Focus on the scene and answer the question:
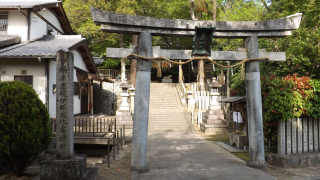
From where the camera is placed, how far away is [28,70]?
37.9 feet

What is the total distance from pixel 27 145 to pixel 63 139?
3.08ft

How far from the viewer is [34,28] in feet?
45.1

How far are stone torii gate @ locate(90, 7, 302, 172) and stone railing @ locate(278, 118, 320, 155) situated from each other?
1095mm

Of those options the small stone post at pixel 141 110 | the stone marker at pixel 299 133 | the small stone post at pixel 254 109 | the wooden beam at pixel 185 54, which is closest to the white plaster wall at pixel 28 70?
the wooden beam at pixel 185 54

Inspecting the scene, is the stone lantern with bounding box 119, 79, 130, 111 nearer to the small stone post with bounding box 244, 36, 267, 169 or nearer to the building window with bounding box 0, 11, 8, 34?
the building window with bounding box 0, 11, 8, 34

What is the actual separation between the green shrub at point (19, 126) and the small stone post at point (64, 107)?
71 cm

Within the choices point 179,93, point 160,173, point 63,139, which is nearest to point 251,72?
point 160,173

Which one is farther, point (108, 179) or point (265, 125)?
point (265, 125)

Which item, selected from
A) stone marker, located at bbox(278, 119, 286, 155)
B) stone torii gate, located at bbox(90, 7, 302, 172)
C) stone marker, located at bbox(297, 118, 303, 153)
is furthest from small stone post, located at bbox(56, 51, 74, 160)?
stone marker, located at bbox(297, 118, 303, 153)

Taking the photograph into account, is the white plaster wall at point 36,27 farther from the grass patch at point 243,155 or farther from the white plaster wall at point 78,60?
the grass patch at point 243,155

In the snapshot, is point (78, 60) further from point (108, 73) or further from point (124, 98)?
point (108, 73)

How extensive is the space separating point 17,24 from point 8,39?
182 centimetres

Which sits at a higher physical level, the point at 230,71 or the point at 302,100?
the point at 230,71

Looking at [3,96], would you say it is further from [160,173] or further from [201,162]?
[201,162]
